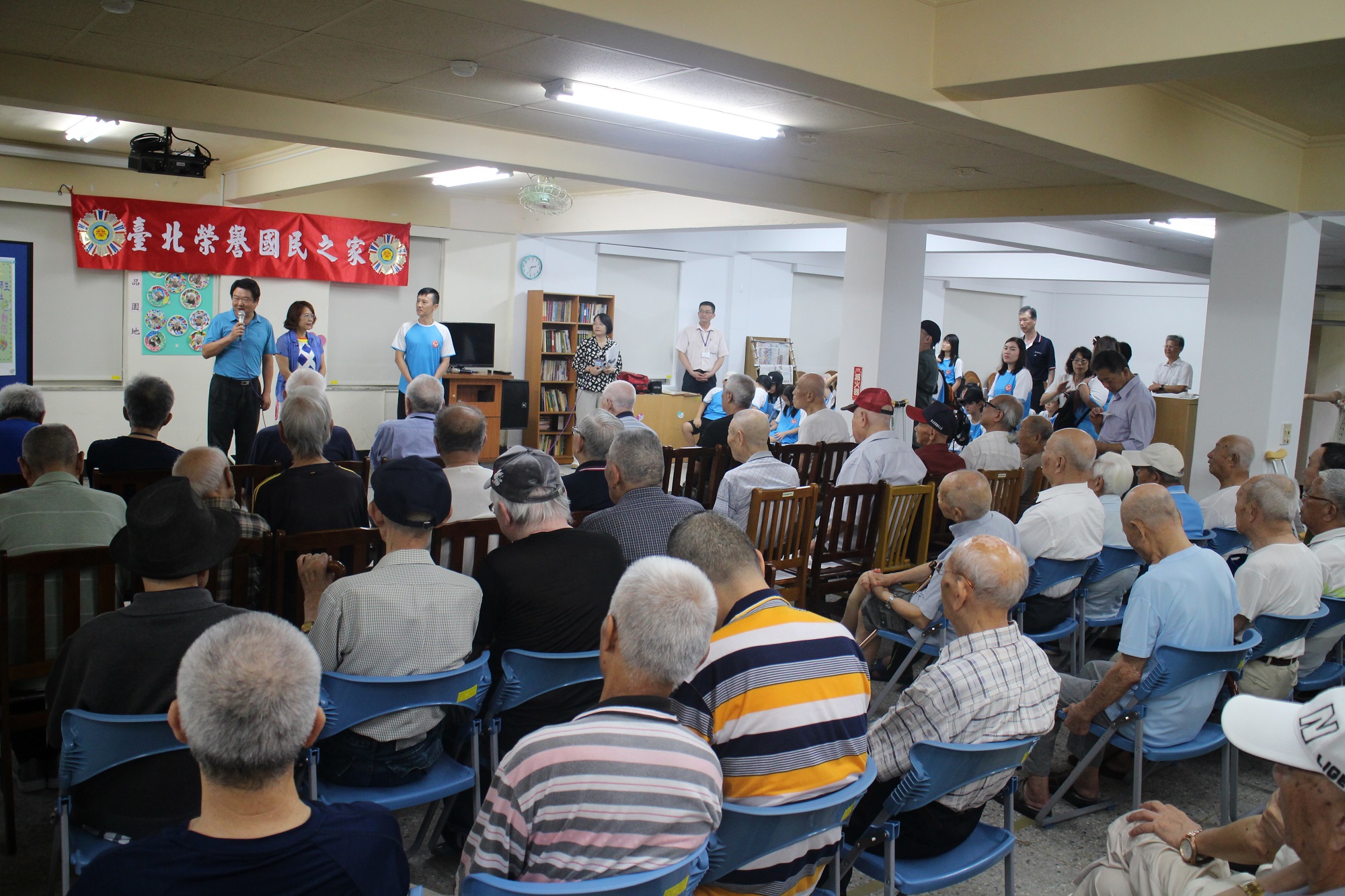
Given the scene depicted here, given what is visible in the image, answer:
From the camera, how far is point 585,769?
1485 mm

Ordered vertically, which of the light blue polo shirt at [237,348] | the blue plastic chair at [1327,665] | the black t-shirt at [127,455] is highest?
the light blue polo shirt at [237,348]

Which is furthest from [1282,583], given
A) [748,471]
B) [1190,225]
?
[1190,225]

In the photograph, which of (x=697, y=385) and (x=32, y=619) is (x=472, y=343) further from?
(x=32, y=619)

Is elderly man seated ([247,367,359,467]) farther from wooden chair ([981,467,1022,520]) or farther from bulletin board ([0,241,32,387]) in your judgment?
bulletin board ([0,241,32,387])

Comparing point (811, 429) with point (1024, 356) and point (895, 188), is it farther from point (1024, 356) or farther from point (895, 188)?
point (1024, 356)

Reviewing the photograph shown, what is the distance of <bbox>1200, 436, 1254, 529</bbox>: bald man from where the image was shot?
4.77 meters

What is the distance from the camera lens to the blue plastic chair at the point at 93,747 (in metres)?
1.86

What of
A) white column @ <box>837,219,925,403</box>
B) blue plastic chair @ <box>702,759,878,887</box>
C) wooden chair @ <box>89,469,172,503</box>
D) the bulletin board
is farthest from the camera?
the bulletin board

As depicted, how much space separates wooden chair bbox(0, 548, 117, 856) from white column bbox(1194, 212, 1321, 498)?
613 cm

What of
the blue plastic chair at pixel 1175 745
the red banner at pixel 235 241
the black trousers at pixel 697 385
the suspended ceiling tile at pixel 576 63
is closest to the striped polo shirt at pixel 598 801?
the blue plastic chair at pixel 1175 745

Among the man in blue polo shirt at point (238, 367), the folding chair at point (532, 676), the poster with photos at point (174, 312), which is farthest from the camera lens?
the poster with photos at point (174, 312)

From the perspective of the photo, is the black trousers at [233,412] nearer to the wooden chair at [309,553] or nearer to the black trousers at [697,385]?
the wooden chair at [309,553]

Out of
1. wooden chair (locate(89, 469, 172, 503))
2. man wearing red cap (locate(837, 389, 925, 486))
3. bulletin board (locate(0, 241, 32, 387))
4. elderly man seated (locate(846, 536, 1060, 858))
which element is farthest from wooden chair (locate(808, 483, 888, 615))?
bulletin board (locate(0, 241, 32, 387))

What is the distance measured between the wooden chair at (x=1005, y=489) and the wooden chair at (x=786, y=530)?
4.03ft
